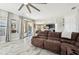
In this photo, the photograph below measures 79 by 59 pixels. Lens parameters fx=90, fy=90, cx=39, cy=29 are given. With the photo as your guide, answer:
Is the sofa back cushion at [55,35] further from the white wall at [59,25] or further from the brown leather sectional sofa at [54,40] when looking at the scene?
the white wall at [59,25]

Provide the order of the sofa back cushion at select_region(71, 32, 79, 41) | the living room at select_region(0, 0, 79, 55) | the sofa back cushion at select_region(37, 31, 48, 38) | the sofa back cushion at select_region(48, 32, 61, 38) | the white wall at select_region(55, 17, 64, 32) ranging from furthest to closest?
the sofa back cushion at select_region(71, 32, 79, 41) → the sofa back cushion at select_region(48, 32, 61, 38) → the sofa back cushion at select_region(37, 31, 48, 38) → the white wall at select_region(55, 17, 64, 32) → the living room at select_region(0, 0, 79, 55)

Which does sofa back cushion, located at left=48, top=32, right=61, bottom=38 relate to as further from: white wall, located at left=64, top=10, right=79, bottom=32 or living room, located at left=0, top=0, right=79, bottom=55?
white wall, located at left=64, top=10, right=79, bottom=32

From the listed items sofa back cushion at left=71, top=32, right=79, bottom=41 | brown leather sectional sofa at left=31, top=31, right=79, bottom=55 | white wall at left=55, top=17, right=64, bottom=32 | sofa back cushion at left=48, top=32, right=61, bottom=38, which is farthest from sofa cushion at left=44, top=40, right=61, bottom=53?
sofa back cushion at left=71, top=32, right=79, bottom=41

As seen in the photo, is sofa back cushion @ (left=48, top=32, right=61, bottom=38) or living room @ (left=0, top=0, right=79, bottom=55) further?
sofa back cushion @ (left=48, top=32, right=61, bottom=38)

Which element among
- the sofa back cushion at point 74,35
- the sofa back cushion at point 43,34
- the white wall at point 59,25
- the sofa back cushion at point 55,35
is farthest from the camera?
the sofa back cushion at point 74,35

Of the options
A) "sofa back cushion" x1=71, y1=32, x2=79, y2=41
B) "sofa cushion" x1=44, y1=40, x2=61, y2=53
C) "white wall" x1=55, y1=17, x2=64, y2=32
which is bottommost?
"sofa cushion" x1=44, y1=40, x2=61, y2=53

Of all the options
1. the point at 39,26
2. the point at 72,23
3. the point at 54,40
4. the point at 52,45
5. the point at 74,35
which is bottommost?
the point at 52,45

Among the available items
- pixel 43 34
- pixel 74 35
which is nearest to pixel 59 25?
pixel 43 34

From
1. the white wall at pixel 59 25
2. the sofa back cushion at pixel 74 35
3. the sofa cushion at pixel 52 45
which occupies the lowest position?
the sofa cushion at pixel 52 45

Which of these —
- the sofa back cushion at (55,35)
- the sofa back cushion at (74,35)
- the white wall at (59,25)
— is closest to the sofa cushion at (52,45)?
the sofa back cushion at (55,35)

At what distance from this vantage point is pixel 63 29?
2855 millimetres

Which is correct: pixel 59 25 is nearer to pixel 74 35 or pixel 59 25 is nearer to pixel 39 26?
pixel 39 26

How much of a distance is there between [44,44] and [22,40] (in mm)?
882

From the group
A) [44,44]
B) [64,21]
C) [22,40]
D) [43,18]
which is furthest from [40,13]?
[44,44]
